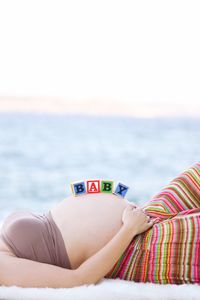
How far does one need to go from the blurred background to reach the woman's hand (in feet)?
20.4

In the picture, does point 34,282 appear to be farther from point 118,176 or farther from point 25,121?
point 25,121

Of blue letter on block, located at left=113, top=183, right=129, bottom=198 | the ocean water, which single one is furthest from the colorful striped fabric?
the ocean water

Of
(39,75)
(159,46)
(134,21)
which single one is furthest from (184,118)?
(39,75)

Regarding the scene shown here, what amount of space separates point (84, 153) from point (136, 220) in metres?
7.05

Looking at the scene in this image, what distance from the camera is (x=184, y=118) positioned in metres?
10.6

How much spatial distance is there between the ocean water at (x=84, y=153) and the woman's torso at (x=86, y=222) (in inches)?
121

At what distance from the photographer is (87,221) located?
1314 millimetres

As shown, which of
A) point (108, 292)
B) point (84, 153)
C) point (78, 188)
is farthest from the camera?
point (84, 153)

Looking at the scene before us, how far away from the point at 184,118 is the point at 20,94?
3.35m

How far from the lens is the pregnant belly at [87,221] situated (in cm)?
128

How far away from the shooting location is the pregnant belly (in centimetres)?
128

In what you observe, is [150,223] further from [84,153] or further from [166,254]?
[84,153]

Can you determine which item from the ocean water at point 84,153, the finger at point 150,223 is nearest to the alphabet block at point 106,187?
the finger at point 150,223

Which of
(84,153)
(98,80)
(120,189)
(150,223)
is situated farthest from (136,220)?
(98,80)
